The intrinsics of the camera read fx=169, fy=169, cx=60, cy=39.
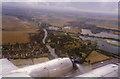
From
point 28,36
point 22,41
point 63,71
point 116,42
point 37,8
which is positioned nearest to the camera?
point 63,71

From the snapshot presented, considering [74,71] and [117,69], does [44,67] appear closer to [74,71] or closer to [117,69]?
[74,71]

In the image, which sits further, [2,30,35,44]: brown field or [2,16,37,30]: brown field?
[2,16,37,30]: brown field

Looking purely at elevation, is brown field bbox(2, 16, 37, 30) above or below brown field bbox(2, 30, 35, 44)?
above

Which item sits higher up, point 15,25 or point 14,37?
point 15,25

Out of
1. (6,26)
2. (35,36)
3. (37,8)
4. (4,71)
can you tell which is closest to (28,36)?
(35,36)

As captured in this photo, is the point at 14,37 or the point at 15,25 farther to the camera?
the point at 15,25

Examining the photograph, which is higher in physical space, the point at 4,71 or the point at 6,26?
the point at 6,26

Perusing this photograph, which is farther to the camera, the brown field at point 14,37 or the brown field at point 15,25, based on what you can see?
the brown field at point 15,25

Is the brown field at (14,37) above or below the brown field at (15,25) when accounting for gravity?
below
